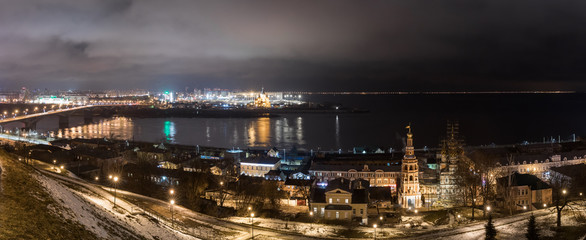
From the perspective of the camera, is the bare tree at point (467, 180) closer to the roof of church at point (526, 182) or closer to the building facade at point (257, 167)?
Result: the roof of church at point (526, 182)

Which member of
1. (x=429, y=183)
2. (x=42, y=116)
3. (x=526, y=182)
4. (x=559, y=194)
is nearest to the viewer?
(x=559, y=194)

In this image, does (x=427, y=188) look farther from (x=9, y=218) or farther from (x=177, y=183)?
(x=9, y=218)

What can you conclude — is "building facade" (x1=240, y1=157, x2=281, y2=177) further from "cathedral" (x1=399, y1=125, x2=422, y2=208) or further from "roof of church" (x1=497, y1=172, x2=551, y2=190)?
"roof of church" (x1=497, y1=172, x2=551, y2=190)

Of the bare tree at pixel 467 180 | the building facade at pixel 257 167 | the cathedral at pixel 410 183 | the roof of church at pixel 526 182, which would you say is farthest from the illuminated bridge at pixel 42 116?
the roof of church at pixel 526 182

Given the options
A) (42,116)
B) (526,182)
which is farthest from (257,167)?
(42,116)

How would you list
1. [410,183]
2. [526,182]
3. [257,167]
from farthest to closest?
[257,167] → [410,183] → [526,182]

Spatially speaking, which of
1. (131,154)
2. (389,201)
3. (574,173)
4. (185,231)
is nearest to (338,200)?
(389,201)

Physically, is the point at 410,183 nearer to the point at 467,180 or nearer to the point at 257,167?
the point at 467,180

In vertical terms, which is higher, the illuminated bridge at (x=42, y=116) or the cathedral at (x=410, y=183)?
the illuminated bridge at (x=42, y=116)

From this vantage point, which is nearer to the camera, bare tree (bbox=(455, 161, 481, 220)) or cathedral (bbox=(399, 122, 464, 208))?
bare tree (bbox=(455, 161, 481, 220))

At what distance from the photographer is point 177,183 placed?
13961 mm

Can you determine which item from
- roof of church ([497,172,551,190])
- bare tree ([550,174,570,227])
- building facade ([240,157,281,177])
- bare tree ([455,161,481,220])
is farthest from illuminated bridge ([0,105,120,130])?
bare tree ([550,174,570,227])

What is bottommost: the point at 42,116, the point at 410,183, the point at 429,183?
the point at 429,183

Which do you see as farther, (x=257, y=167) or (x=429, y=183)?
(x=257, y=167)
